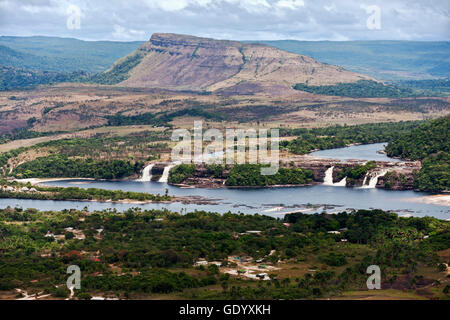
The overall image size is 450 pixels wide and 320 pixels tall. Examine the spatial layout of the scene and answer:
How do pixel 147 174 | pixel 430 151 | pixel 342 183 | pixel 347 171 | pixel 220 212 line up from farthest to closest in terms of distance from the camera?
pixel 430 151, pixel 147 174, pixel 347 171, pixel 342 183, pixel 220 212

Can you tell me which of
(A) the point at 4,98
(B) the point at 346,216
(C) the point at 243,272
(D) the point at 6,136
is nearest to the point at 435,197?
(B) the point at 346,216

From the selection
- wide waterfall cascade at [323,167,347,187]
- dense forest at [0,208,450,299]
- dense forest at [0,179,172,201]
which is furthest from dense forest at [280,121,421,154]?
dense forest at [0,208,450,299]

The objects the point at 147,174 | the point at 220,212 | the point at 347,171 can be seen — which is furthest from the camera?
the point at 147,174

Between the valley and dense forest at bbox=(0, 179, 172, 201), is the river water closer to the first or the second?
the valley

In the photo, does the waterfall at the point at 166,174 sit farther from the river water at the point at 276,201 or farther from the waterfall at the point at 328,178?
the waterfall at the point at 328,178

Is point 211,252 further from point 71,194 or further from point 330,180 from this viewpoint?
point 330,180

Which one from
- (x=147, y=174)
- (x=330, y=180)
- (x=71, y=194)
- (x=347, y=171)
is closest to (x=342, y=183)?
(x=330, y=180)
